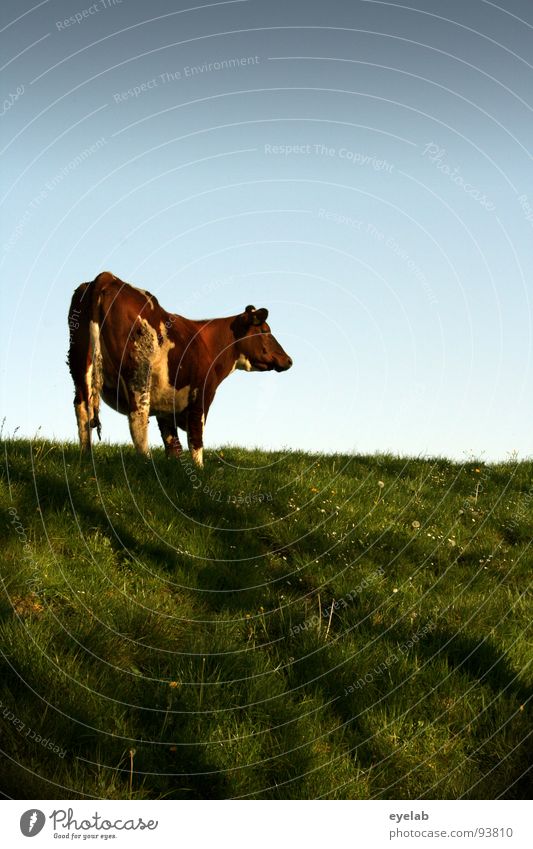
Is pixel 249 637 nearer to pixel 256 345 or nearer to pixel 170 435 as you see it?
pixel 170 435

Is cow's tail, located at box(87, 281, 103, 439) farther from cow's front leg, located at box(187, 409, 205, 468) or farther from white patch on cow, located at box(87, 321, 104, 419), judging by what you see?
cow's front leg, located at box(187, 409, 205, 468)

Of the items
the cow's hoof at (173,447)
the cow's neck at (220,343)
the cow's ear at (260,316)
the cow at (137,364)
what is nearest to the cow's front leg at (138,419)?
the cow at (137,364)

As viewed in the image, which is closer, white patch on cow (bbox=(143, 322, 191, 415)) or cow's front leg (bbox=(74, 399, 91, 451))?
cow's front leg (bbox=(74, 399, 91, 451))

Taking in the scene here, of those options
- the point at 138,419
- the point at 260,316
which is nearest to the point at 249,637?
the point at 138,419

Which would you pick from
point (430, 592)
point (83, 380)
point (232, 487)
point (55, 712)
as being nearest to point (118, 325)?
point (83, 380)

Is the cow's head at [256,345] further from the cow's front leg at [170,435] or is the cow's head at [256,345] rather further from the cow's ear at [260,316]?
the cow's front leg at [170,435]

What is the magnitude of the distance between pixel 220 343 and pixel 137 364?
7.65 ft

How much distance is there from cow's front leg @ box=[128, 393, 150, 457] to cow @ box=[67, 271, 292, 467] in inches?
0.5

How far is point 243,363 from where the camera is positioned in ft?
44.2

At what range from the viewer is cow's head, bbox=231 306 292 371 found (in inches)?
524

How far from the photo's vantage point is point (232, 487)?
33.0ft

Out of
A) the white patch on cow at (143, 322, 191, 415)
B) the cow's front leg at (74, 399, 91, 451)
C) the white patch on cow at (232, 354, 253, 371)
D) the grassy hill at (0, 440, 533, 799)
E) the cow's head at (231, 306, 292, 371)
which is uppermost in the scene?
the cow's head at (231, 306, 292, 371)

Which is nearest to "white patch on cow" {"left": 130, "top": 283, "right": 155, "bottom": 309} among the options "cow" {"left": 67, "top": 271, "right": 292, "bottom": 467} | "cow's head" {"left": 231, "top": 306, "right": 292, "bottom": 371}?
"cow" {"left": 67, "top": 271, "right": 292, "bottom": 467}
